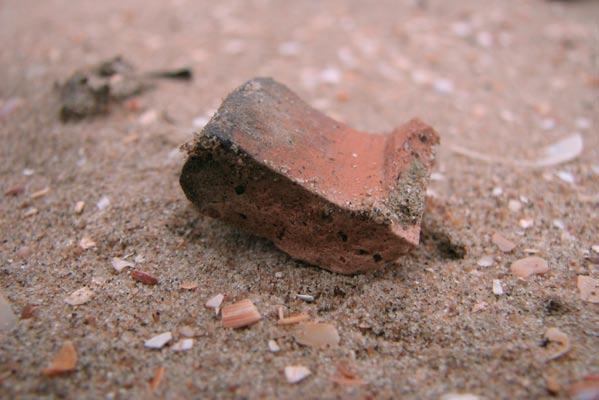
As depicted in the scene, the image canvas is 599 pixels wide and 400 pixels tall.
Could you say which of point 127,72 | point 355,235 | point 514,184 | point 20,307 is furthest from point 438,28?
point 20,307

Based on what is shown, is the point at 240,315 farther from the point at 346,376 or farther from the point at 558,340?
the point at 558,340

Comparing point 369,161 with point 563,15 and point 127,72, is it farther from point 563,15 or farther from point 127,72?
point 563,15

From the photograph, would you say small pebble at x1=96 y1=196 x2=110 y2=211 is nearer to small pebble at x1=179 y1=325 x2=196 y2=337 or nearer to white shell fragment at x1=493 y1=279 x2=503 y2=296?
small pebble at x1=179 y1=325 x2=196 y2=337

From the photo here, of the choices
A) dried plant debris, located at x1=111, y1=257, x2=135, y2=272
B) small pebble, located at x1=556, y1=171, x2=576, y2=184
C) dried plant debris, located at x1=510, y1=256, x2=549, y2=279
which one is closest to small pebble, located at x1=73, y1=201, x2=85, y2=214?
dried plant debris, located at x1=111, y1=257, x2=135, y2=272

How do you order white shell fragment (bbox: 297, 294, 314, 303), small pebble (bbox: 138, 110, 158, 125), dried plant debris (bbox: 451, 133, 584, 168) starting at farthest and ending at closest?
1. small pebble (bbox: 138, 110, 158, 125)
2. dried plant debris (bbox: 451, 133, 584, 168)
3. white shell fragment (bbox: 297, 294, 314, 303)

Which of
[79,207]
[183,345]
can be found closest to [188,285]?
[183,345]
